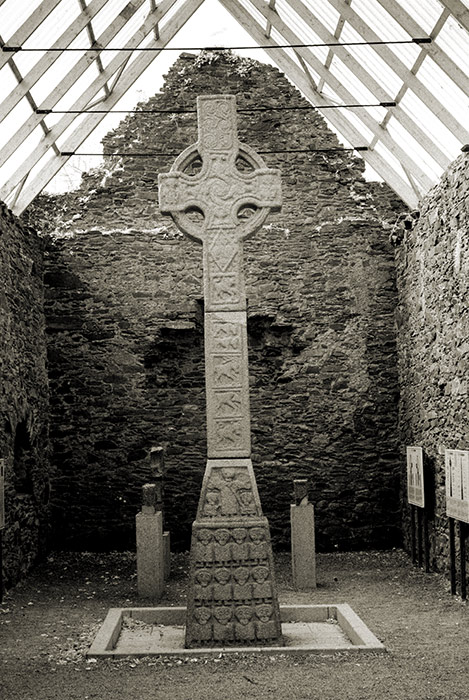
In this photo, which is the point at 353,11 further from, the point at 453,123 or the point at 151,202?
the point at 151,202

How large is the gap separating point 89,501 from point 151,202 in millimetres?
4506

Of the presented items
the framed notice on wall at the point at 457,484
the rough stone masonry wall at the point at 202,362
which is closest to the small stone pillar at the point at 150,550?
the rough stone masonry wall at the point at 202,362

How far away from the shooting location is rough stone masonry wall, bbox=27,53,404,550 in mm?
12453

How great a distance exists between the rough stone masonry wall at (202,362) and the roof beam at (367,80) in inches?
104

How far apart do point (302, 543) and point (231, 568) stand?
3518mm

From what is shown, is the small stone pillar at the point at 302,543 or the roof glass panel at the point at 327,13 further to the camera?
the roof glass panel at the point at 327,13

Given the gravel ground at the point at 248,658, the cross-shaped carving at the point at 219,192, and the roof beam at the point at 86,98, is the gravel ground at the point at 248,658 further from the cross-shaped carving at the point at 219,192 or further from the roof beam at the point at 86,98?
the roof beam at the point at 86,98

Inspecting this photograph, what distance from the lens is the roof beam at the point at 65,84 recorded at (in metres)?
10.0

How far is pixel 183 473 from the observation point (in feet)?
40.9

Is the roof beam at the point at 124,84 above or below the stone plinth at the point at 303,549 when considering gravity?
above

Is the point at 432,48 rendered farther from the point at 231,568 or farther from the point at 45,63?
the point at 231,568

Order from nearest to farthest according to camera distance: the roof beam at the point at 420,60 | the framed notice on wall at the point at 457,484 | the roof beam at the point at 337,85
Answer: the framed notice on wall at the point at 457,484 → the roof beam at the point at 420,60 → the roof beam at the point at 337,85

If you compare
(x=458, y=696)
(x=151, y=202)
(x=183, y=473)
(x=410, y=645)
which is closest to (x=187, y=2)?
(x=151, y=202)

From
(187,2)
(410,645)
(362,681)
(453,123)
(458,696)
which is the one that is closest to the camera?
(458,696)
